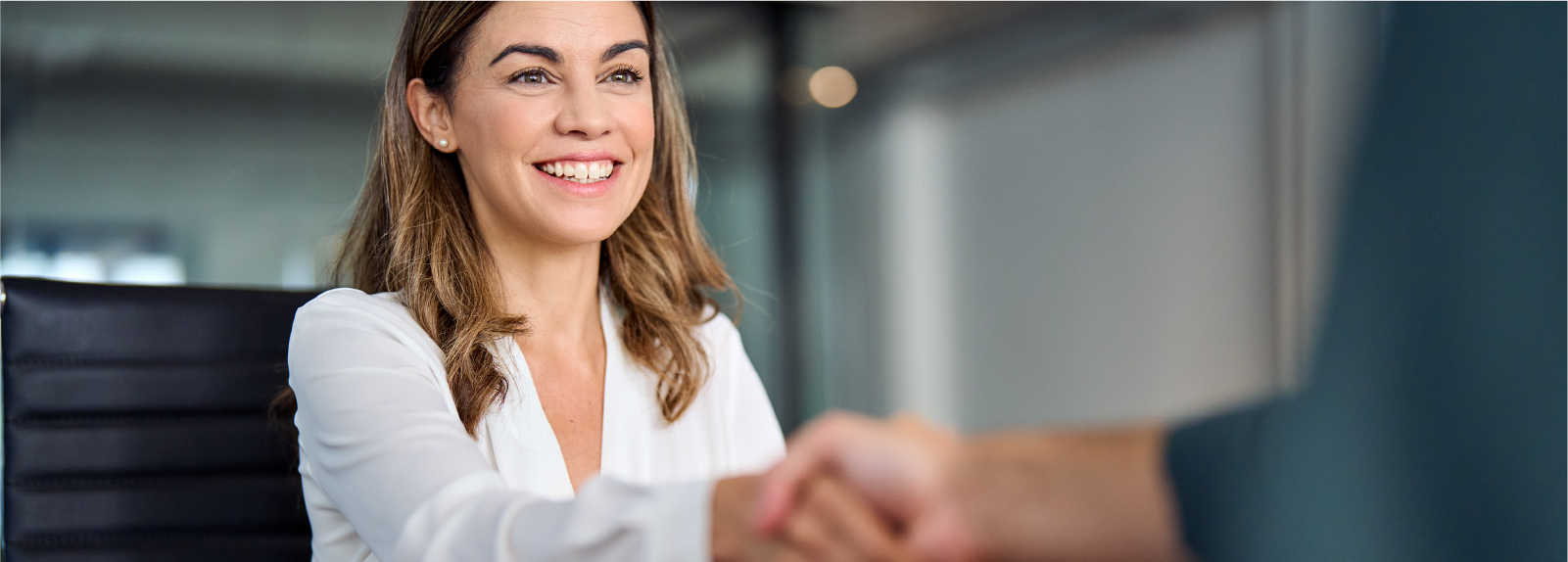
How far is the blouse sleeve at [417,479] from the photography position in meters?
0.70

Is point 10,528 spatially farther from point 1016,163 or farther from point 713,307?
point 1016,163

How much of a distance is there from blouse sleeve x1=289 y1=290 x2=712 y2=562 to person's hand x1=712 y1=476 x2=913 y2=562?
0.02 m

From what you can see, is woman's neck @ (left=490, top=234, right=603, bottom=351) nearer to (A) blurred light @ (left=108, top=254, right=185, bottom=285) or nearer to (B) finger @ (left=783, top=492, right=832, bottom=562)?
(B) finger @ (left=783, top=492, right=832, bottom=562)

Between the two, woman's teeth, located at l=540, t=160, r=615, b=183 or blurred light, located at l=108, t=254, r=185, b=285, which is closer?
woman's teeth, located at l=540, t=160, r=615, b=183

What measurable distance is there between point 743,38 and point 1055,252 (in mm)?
1686

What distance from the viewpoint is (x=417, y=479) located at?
0.80 m

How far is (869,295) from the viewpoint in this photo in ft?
15.9

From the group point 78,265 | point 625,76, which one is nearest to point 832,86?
point 78,265

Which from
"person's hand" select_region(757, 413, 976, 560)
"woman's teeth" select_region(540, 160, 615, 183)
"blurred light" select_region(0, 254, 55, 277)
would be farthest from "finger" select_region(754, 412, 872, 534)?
"blurred light" select_region(0, 254, 55, 277)

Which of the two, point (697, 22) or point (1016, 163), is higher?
point (697, 22)

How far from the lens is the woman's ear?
1297 mm

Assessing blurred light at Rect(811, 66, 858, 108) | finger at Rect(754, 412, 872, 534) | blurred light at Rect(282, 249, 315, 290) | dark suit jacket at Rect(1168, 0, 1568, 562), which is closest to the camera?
dark suit jacket at Rect(1168, 0, 1568, 562)

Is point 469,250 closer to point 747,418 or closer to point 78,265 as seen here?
point 747,418

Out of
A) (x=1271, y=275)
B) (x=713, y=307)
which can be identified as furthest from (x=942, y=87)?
(x=713, y=307)
